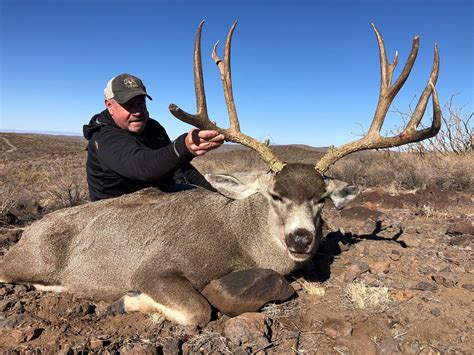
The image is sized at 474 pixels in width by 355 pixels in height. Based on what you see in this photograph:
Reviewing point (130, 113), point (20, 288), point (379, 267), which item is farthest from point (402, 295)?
point (20, 288)

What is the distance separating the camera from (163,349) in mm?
3205

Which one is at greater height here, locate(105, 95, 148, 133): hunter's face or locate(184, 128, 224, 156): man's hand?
locate(105, 95, 148, 133): hunter's face

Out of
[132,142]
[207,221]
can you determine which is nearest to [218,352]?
[207,221]

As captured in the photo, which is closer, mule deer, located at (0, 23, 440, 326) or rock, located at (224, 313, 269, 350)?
rock, located at (224, 313, 269, 350)

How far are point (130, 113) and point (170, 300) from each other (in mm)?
2615

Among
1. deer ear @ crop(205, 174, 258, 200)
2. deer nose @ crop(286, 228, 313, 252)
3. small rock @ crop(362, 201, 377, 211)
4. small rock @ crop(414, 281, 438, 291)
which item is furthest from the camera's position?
small rock @ crop(362, 201, 377, 211)

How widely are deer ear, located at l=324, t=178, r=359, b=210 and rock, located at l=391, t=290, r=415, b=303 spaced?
1.20 meters

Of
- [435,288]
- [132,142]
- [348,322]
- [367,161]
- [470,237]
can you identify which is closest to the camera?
[348,322]

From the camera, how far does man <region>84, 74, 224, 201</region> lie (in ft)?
13.0

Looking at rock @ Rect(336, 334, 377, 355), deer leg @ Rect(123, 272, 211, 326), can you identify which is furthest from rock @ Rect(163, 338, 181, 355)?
rock @ Rect(336, 334, 377, 355)

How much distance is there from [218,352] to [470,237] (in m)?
4.28

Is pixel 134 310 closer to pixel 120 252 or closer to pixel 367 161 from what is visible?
pixel 120 252

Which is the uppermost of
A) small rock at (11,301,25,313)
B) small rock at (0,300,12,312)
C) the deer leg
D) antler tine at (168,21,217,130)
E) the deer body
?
antler tine at (168,21,217,130)

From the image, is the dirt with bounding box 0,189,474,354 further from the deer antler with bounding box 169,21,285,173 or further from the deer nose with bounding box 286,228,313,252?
the deer antler with bounding box 169,21,285,173
